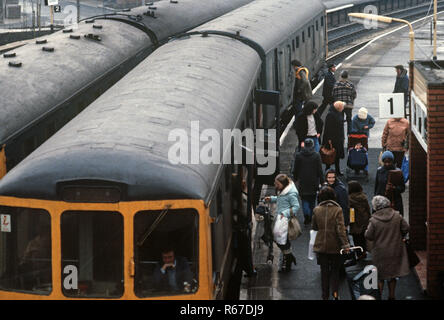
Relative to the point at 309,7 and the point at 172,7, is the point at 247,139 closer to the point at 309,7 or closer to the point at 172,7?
the point at 172,7

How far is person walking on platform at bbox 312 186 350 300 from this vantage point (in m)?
11.1

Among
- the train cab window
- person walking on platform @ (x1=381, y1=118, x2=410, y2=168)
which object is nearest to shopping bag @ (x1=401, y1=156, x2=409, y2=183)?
person walking on platform @ (x1=381, y1=118, x2=410, y2=168)

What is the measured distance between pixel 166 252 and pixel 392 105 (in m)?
9.24

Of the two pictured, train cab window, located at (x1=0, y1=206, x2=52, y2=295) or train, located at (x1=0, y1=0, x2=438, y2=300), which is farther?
train cab window, located at (x1=0, y1=206, x2=52, y2=295)

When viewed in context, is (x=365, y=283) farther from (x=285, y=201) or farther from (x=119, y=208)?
(x=119, y=208)

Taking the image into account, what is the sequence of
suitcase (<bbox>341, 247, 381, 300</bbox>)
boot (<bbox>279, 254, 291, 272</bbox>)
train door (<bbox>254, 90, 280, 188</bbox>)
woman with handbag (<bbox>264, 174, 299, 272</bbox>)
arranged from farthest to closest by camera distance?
train door (<bbox>254, 90, 280, 188</bbox>) → boot (<bbox>279, 254, 291, 272</bbox>) → woman with handbag (<bbox>264, 174, 299, 272</bbox>) → suitcase (<bbox>341, 247, 381, 300</bbox>)

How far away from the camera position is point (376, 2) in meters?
55.2

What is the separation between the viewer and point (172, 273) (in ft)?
28.2

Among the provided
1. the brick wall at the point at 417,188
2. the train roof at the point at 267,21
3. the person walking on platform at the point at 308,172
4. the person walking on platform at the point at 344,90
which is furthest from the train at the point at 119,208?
the person walking on platform at the point at 344,90

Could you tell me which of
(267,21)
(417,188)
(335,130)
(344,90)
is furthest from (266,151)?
(267,21)

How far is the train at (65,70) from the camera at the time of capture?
36.5 feet

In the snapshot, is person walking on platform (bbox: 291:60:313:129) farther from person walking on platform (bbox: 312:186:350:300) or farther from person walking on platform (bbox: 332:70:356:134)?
person walking on platform (bbox: 312:186:350:300)

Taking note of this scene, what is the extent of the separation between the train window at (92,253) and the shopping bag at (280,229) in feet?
13.9

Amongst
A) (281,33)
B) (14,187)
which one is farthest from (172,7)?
(14,187)
